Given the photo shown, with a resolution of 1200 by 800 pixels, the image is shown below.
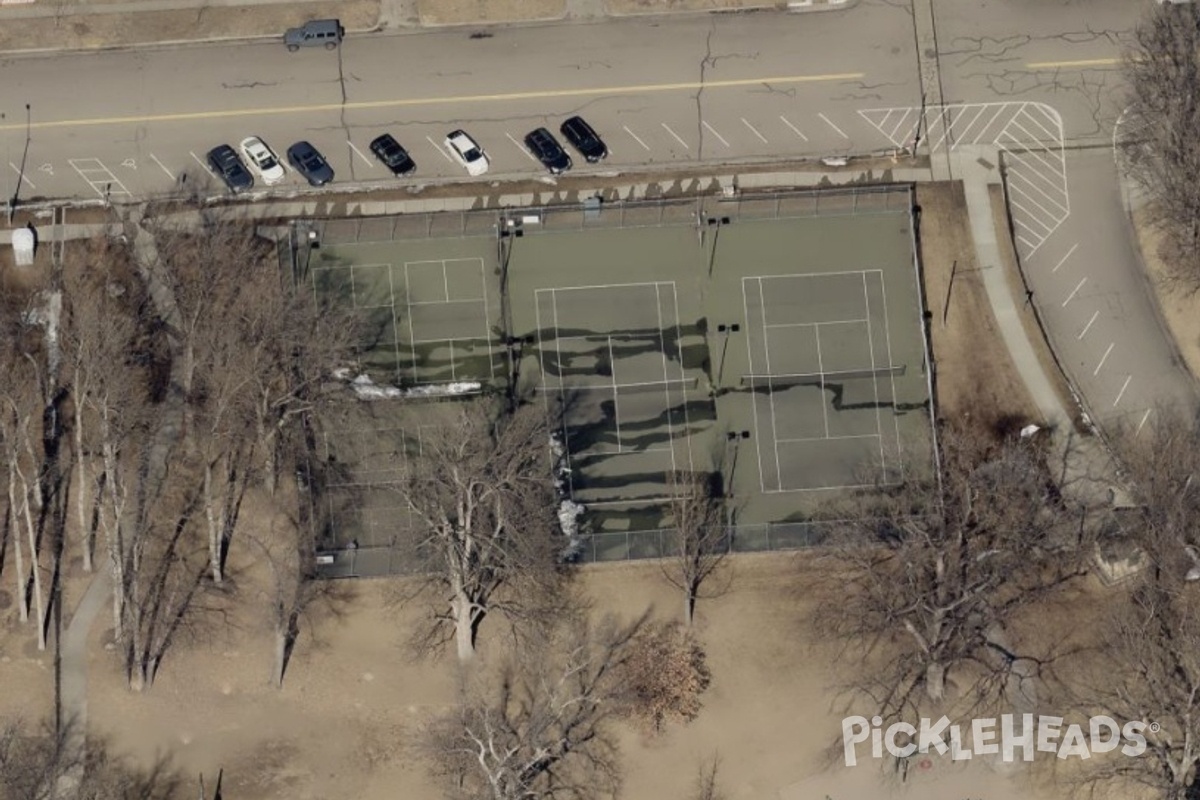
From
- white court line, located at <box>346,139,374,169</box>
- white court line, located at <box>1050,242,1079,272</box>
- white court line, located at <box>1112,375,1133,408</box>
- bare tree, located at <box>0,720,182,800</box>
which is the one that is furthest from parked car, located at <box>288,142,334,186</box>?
white court line, located at <box>1112,375,1133,408</box>

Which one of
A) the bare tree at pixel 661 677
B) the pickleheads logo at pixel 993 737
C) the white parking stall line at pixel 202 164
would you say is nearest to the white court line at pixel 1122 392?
the pickleheads logo at pixel 993 737

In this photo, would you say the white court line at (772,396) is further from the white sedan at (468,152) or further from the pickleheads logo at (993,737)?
the white sedan at (468,152)

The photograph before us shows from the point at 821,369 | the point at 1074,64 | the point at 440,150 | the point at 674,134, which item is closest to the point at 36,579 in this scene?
the point at 440,150

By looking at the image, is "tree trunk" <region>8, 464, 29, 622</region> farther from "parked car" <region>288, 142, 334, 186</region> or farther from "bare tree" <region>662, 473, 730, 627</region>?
"bare tree" <region>662, 473, 730, 627</region>

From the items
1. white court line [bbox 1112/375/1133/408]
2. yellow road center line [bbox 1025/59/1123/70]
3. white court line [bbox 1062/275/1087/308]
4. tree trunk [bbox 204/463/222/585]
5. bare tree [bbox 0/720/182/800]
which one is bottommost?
bare tree [bbox 0/720/182/800]

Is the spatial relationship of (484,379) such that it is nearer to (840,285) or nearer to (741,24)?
(840,285)
